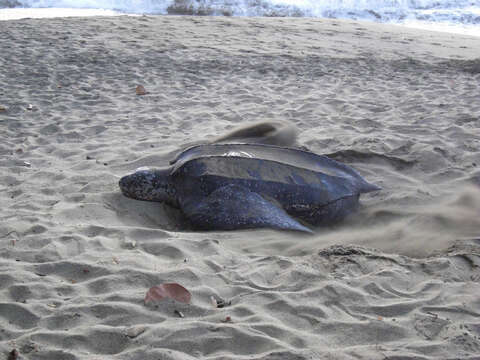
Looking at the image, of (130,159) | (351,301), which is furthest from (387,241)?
(130,159)

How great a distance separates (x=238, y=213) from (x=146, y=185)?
66cm

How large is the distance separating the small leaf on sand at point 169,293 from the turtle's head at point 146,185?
1104 mm

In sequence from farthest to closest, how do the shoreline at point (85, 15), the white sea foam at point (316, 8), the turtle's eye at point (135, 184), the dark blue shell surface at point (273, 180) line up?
the white sea foam at point (316, 8)
the shoreline at point (85, 15)
the turtle's eye at point (135, 184)
the dark blue shell surface at point (273, 180)

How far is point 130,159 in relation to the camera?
3.73 m

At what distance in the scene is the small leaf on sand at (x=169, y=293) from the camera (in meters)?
1.97

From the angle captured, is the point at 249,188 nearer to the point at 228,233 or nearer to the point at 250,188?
the point at 250,188

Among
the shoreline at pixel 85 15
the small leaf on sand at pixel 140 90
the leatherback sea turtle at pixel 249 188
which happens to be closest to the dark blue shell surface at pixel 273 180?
the leatherback sea turtle at pixel 249 188

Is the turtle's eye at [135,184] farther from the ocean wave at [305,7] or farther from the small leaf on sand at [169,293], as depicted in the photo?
the ocean wave at [305,7]

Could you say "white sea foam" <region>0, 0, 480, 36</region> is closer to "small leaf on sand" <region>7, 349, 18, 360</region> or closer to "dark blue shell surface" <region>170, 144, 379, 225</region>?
"dark blue shell surface" <region>170, 144, 379, 225</region>

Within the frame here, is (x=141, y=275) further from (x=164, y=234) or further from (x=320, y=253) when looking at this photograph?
(x=320, y=253)

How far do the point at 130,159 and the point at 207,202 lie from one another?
1.16m

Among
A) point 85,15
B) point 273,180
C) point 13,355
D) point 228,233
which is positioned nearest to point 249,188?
point 273,180

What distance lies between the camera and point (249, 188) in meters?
2.85

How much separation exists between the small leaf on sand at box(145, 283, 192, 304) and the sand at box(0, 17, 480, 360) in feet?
0.13
